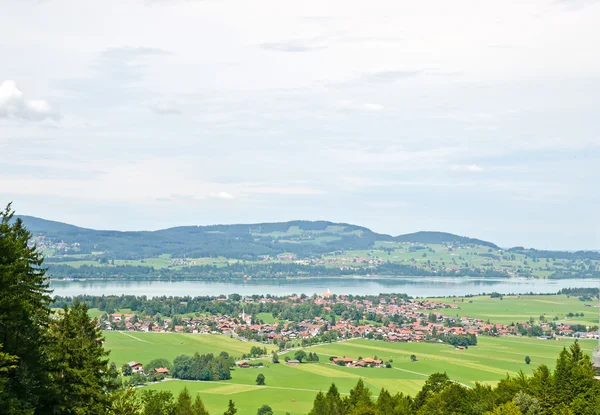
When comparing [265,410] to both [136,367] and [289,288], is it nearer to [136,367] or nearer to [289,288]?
[136,367]

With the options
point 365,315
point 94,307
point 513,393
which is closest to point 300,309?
point 365,315

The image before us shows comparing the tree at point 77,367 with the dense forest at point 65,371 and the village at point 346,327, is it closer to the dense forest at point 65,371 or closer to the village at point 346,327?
the dense forest at point 65,371

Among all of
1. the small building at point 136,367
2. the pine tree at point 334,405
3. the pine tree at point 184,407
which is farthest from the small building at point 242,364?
the pine tree at point 184,407

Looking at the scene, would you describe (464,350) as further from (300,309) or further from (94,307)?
(94,307)

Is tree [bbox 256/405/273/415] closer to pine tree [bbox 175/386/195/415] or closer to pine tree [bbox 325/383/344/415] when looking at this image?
pine tree [bbox 325/383/344/415]

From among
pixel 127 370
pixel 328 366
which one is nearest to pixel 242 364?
pixel 328 366
